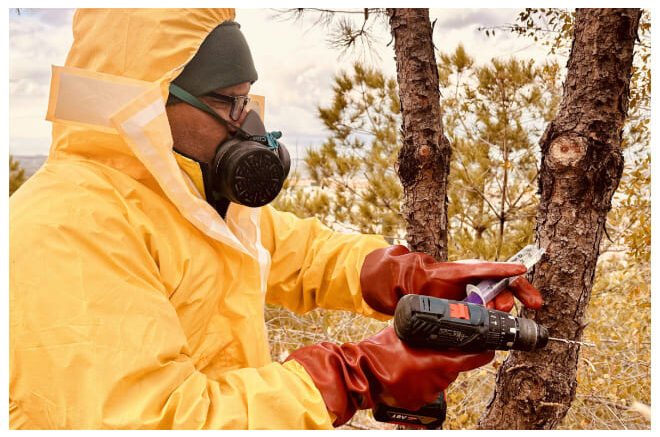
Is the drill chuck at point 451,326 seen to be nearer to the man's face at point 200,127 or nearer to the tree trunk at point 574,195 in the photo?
the tree trunk at point 574,195

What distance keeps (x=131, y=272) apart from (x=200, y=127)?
0.55m

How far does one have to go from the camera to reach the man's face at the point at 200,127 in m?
1.50

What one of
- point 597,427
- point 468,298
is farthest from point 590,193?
point 597,427

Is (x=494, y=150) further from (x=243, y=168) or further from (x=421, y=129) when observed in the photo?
(x=243, y=168)

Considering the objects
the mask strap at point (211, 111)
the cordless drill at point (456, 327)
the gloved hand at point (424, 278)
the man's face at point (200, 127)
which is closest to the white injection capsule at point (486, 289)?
the gloved hand at point (424, 278)

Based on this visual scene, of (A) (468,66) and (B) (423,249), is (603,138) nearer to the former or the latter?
(B) (423,249)

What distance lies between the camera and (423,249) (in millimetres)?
2281

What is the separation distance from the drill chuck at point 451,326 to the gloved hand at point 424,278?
21cm

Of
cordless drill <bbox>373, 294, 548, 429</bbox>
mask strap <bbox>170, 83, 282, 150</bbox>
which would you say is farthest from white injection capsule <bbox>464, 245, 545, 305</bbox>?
mask strap <bbox>170, 83, 282, 150</bbox>

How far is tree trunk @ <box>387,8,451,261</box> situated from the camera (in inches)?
84.1

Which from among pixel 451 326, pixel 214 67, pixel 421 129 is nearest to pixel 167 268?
pixel 214 67

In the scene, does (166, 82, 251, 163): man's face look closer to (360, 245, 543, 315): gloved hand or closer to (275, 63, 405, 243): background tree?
(360, 245, 543, 315): gloved hand

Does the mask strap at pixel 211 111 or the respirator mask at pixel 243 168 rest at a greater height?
the mask strap at pixel 211 111

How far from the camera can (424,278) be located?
176 centimetres
